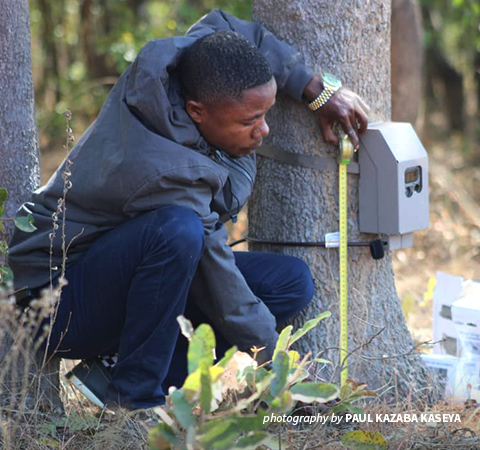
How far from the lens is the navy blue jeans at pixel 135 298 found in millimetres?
2643

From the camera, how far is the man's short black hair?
2.73 metres

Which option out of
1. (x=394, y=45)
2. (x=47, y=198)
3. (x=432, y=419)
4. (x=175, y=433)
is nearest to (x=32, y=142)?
(x=47, y=198)

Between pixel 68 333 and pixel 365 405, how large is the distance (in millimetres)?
1143

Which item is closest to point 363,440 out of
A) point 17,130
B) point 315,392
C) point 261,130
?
point 315,392

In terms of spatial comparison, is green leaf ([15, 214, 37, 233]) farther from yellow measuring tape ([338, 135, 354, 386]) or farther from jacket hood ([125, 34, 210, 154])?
yellow measuring tape ([338, 135, 354, 386])

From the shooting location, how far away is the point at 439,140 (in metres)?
11.3

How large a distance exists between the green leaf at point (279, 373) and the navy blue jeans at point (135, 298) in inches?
25.5

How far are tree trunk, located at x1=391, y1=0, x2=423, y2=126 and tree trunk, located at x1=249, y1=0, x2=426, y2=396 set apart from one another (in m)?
3.23

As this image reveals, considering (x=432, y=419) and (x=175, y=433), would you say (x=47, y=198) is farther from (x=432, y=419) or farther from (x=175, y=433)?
(x=432, y=419)

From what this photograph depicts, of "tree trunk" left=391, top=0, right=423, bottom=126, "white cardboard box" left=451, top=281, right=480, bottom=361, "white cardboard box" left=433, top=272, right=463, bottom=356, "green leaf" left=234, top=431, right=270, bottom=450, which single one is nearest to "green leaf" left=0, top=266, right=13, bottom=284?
"green leaf" left=234, top=431, right=270, bottom=450

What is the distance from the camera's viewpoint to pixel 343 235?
323cm

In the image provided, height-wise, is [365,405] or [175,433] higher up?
[175,433]

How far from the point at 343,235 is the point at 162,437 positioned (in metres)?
1.47

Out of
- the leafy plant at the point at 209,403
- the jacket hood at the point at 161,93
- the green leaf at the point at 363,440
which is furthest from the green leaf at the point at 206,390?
the jacket hood at the point at 161,93
